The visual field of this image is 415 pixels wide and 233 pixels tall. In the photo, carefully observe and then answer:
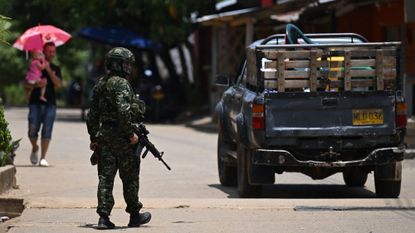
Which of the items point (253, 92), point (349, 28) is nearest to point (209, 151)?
point (349, 28)

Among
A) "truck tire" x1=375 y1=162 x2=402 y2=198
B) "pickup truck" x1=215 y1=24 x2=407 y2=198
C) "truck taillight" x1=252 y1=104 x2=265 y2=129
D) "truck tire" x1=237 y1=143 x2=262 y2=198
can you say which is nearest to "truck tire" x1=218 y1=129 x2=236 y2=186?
"truck tire" x1=237 y1=143 x2=262 y2=198

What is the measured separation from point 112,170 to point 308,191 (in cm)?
484

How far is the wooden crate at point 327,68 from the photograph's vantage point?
1205 cm

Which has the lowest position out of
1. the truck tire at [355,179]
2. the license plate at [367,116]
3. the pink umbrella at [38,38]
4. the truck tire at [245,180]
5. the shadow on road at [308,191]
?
the shadow on road at [308,191]

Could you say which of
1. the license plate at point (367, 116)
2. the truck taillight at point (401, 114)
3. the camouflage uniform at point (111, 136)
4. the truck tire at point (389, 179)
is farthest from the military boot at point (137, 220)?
the truck taillight at point (401, 114)

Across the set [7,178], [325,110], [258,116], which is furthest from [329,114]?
[7,178]

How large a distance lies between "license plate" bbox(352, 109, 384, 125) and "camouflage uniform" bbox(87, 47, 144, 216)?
324cm

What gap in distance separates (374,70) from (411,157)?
18.9ft

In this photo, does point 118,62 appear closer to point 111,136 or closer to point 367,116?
point 111,136

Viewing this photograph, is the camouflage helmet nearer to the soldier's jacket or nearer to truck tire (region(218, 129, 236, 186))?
the soldier's jacket

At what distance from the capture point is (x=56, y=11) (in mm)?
34781

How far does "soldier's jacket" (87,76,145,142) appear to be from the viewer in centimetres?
961

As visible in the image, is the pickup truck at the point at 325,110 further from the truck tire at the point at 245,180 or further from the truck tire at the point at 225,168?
the truck tire at the point at 225,168

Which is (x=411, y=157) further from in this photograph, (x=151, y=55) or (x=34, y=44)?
(x=151, y=55)
